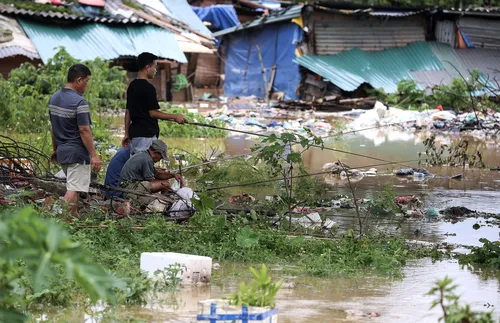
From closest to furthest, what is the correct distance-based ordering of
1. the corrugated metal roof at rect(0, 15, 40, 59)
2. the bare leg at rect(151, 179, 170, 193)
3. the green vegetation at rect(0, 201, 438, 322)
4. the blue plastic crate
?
the blue plastic crate < the green vegetation at rect(0, 201, 438, 322) < the bare leg at rect(151, 179, 170, 193) < the corrugated metal roof at rect(0, 15, 40, 59)

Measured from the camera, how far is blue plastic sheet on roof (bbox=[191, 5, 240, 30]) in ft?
124

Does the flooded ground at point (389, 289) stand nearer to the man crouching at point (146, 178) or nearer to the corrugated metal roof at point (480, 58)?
the man crouching at point (146, 178)

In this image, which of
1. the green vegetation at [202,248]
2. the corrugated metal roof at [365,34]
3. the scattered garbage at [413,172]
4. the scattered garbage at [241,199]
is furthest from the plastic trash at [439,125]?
the green vegetation at [202,248]

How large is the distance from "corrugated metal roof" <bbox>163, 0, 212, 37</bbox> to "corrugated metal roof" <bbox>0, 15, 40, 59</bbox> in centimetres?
697

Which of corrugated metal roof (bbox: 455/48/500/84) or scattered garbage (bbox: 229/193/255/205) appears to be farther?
corrugated metal roof (bbox: 455/48/500/84)

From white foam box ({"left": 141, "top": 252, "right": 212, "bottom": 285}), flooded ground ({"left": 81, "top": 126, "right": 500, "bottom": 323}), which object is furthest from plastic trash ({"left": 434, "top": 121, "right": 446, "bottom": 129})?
white foam box ({"left": 141, "top": 252, "right": 212, "bottom": 285})

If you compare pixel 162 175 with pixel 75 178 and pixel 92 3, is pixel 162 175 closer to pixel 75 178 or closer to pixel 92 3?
pixel 75 178

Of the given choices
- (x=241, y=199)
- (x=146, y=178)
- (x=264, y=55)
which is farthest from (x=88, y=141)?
(x=264, y=55)

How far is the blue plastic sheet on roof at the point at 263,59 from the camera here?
32.4m

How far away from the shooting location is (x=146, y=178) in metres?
8.38

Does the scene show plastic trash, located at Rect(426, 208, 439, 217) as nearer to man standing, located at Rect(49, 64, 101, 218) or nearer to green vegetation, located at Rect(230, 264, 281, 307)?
man standing, located at Rect(49, 64, 101, 218)

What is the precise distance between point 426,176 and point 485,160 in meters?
3.47

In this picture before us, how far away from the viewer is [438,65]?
33.2m

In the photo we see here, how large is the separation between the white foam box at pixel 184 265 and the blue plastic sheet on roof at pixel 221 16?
33.1m
